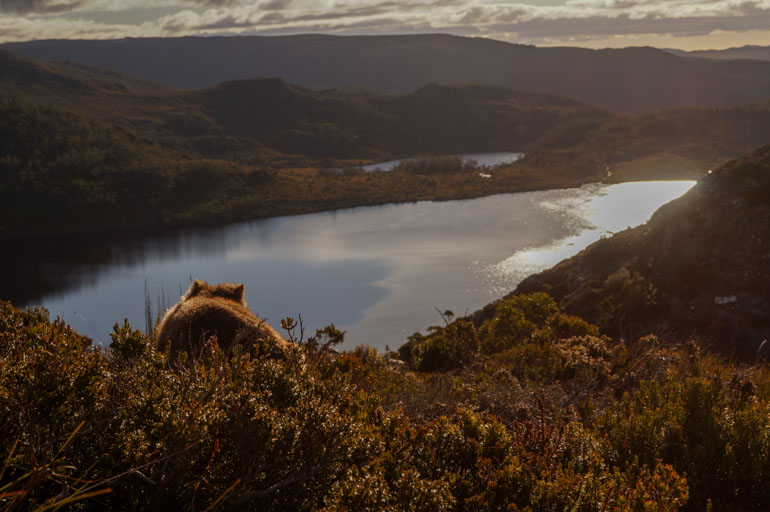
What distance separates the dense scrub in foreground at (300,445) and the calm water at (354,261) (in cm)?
2714

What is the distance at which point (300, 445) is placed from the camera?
2699 millimetres

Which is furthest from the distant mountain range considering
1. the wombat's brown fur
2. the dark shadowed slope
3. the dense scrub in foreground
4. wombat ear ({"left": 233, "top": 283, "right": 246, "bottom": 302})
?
the dense scrub in foreground

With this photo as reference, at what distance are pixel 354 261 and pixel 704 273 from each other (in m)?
43.8

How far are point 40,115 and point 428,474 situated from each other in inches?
5879

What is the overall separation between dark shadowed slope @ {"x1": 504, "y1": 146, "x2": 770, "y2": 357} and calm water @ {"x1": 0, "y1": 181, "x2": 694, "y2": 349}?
66.2ft

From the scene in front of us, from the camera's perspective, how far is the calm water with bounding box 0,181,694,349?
40062mm

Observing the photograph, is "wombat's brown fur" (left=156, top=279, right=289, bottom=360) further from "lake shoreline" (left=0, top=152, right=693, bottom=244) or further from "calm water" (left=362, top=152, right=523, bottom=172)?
"calm water" (left=362, top=152, right=523, bottom=172)

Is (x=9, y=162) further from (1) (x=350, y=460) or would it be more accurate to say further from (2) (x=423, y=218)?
(1) (x=350, y=460)

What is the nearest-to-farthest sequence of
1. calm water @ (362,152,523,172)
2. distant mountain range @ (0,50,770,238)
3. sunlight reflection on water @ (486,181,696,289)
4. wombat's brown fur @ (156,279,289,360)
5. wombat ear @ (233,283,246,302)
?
wombat's brown fur @ (156,279,289,360) → wombat ear @ (233,283,246,302) → sunlight reflection on water @ (486,181,696,289) → distant mountain range @ (0,50,770,238) → calm water @ (362,152,523,172)

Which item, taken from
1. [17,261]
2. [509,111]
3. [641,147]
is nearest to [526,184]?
[641,147]

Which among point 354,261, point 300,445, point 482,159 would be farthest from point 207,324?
point 482,159

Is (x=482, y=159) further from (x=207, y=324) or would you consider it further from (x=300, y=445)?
(x=300, y=445)

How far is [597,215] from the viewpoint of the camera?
58.1 metres

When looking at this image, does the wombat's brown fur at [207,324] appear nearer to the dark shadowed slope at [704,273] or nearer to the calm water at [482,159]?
the dark shadowed slope at [704,273]
